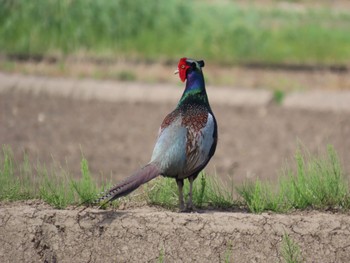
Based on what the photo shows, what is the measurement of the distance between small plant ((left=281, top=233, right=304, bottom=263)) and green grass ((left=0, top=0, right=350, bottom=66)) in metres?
11.5

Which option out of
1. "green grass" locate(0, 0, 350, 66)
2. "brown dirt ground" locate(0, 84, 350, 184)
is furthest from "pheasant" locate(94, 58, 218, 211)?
"green grass" locate(0, 0, 350, 66)

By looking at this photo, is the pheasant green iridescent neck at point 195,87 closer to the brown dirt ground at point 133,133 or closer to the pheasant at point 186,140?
the pheasant at point 186,140

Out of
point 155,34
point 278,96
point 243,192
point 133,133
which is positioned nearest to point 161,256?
point 243,192

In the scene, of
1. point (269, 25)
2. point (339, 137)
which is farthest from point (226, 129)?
point (269, 25)

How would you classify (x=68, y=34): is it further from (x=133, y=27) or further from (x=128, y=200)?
(x=128, y=200)

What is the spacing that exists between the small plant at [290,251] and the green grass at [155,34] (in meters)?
11.5

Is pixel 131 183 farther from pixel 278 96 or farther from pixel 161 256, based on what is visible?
pixel 278 96

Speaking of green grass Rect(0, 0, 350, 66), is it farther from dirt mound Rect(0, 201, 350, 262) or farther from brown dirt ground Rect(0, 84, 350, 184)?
dirt mound Rect(0, 201, 350, 262)

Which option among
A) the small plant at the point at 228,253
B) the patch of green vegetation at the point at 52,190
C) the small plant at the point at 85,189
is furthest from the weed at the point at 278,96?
the small plant at the point at 228,253

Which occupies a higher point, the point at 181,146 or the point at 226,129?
the point at 181,146

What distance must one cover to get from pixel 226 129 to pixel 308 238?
6.73m

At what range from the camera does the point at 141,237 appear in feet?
19.2

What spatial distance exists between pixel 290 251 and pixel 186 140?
847mm

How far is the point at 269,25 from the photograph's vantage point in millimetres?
21875
